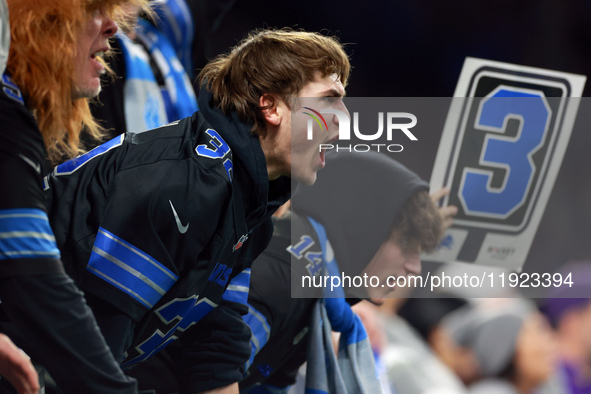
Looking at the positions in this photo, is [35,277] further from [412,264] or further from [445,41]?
[445,41]

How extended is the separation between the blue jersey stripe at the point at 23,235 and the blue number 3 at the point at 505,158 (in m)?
1.09

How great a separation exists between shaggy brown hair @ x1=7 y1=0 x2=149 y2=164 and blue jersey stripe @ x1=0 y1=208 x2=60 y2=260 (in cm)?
15

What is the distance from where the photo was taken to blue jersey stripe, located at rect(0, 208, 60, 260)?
871mm

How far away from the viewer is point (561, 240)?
1.81 meters

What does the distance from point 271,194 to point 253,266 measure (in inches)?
11.6

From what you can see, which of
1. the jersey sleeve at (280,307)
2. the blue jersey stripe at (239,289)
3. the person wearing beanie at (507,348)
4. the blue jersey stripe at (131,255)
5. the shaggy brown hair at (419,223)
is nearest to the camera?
the blue jersey stripe at (131,255)

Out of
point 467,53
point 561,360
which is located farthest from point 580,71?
point 561,360

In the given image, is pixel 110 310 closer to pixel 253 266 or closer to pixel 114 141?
pixel 114 141

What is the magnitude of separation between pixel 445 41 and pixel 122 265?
4.11 ft

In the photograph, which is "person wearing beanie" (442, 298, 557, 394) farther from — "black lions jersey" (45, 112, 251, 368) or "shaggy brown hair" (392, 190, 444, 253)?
"black lions jersey" (45, 112, 251, 368)

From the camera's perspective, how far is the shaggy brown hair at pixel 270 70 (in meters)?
1.16

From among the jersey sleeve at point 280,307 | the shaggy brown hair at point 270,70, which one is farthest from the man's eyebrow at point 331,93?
the jersey sleeve at point 280,307

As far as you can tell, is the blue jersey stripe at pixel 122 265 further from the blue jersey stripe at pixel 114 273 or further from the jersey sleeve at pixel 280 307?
the jersey sleeve at pixel 280 307

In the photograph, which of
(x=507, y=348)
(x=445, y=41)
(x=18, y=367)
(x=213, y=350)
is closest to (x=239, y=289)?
(x=213, y=350)
